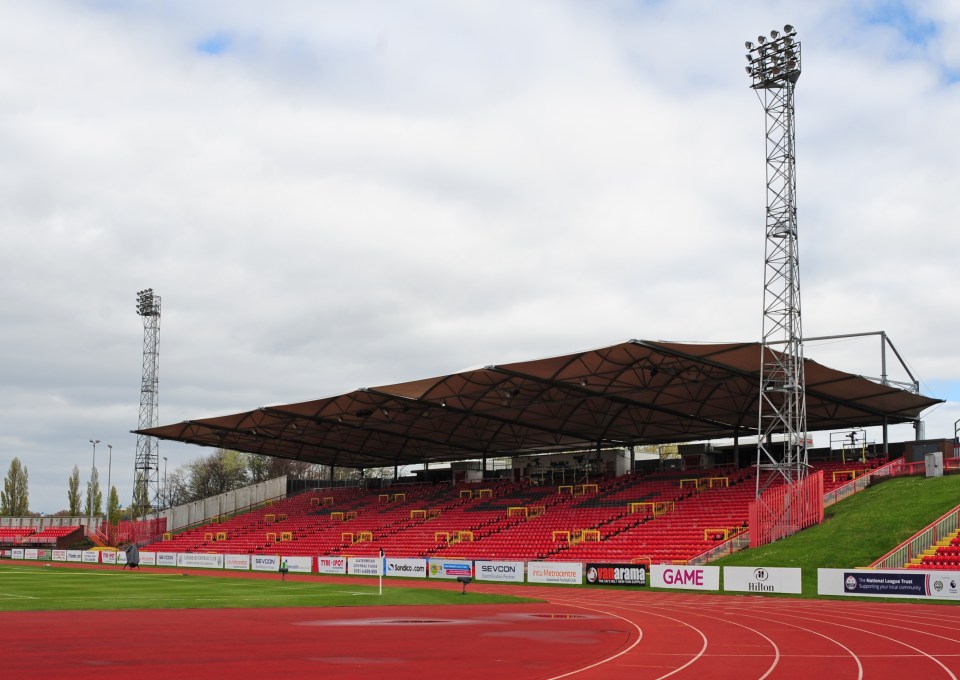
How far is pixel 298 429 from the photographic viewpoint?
67.8m

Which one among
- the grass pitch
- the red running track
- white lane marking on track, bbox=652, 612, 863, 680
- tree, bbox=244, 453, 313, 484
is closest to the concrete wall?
the grass pitch

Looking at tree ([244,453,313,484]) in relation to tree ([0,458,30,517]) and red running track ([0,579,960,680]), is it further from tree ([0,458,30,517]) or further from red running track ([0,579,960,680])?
red running track ([0,579,960,680])

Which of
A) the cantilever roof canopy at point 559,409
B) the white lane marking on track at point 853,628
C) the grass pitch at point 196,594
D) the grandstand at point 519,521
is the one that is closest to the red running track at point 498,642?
the white lane marking on track at point 853,628

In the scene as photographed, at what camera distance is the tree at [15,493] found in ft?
393

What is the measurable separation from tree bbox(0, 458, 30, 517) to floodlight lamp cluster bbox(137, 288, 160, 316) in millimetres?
49639

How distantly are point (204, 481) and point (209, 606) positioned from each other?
112 m

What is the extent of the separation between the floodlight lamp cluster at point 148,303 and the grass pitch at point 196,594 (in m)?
44.4

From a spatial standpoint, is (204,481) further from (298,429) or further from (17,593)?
(17,593)

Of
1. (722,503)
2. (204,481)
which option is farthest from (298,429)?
(204,481)

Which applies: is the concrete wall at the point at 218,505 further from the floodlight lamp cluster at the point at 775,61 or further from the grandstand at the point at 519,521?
the floodlight lamp cluster at the point at 775,61

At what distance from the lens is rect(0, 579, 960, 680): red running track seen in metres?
15.3

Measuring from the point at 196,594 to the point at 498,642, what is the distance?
17.2m

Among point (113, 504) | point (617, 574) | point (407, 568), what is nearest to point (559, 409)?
point (407, 568)

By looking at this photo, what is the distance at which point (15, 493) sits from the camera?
121 metres
